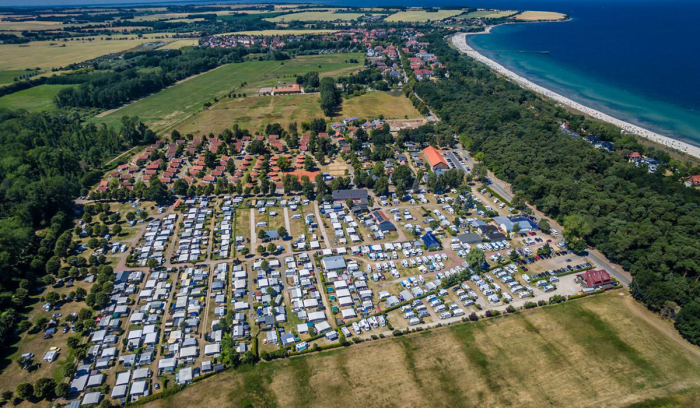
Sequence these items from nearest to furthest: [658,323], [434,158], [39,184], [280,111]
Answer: [658,323] < [39,184] < [434,158] < [280,111]

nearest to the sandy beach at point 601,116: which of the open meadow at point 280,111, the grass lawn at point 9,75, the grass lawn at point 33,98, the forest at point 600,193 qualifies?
the forest at point 600,193

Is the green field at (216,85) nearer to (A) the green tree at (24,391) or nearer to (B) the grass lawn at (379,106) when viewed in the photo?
(B) the grass lawn at (379,106)

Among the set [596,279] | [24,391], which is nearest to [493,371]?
[596,279]

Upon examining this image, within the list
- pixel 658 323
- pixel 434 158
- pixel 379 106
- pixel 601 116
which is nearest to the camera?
pixel 658 323

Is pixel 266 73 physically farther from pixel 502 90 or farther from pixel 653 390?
pixel 653 390

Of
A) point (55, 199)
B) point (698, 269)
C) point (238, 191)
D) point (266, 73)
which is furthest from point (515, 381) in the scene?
point (266, 73)

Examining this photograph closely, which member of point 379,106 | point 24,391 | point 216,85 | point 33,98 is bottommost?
point 24,391

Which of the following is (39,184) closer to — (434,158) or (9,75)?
(434,158)
